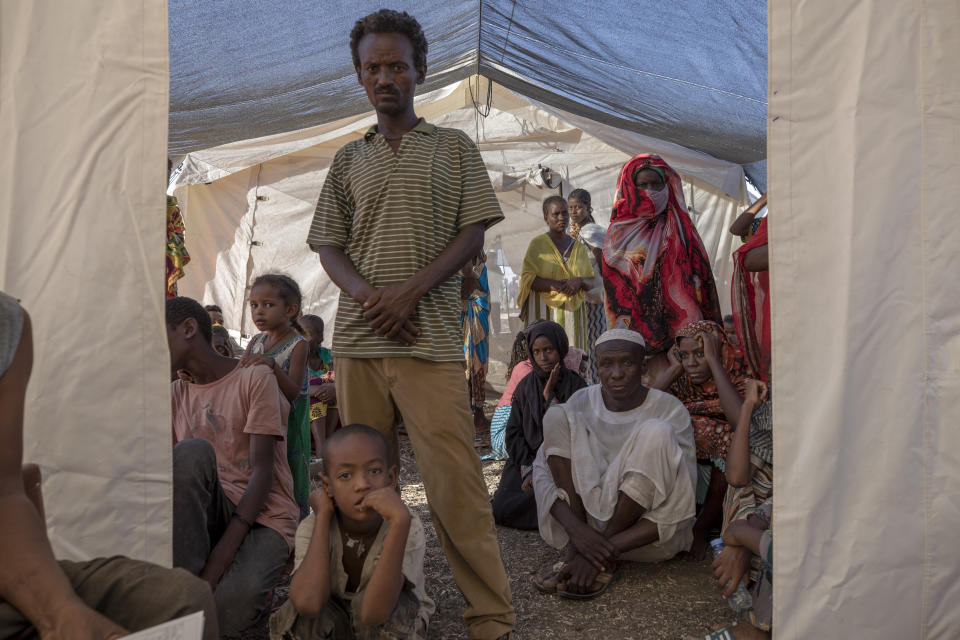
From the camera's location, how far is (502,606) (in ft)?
8.60

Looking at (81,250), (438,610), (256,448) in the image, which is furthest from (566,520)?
(81,250)

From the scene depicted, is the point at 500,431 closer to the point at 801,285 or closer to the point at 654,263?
the point at 654,263

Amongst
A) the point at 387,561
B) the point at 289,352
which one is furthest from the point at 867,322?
the point at 289,352

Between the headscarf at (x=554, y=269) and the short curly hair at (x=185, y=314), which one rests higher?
the headscarf at (x=554, y=269)

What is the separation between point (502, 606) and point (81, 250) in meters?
1.62

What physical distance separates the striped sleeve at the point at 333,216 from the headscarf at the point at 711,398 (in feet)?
6.18

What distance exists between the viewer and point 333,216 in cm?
283

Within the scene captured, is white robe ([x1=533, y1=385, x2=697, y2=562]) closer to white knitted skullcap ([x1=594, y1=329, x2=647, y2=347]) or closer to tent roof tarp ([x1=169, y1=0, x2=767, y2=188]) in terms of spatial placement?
white knitted skullcap ([x1=594, y1=329, x2=647, y2=347])

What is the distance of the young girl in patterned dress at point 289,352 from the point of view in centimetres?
353

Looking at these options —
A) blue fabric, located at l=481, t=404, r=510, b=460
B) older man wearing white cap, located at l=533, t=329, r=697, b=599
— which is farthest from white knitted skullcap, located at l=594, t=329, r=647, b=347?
blue fabric, located at l=481, t=404, r=510, b=460

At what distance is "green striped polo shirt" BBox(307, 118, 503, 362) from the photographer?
2.68 meters

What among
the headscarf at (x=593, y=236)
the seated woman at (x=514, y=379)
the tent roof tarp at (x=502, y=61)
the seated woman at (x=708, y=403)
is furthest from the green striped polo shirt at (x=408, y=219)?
the headscarf at (x=593, y=236)

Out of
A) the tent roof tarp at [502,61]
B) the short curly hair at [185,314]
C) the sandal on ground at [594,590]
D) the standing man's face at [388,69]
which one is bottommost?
the sandal on ground at [594,590]

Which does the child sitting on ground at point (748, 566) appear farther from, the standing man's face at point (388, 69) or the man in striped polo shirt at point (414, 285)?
the standing man's face at point (388, 69)
